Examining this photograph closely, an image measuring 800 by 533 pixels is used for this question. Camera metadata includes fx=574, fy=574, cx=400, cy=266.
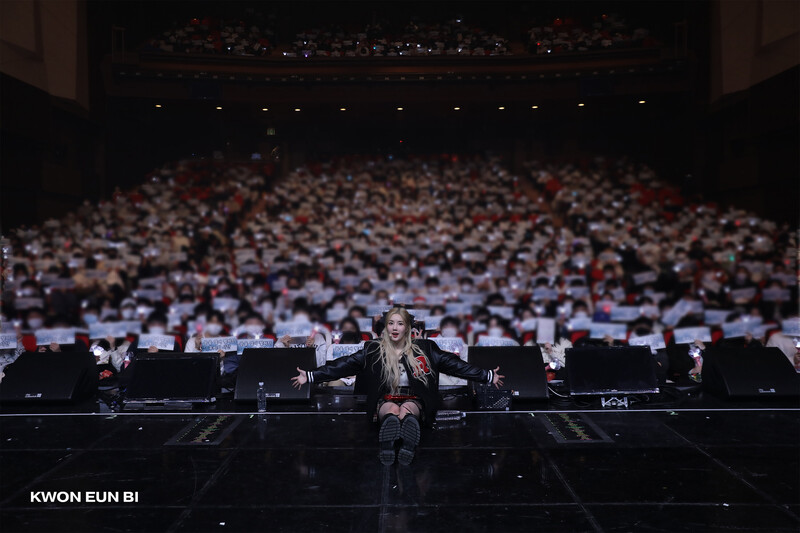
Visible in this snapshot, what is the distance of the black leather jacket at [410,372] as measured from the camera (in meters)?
4.99

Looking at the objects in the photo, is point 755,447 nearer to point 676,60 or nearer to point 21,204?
point 676,60

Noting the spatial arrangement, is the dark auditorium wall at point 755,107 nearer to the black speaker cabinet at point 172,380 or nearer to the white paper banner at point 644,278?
the white paper banner at point 644,278

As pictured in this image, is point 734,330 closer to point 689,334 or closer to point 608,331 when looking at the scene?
point 689,334

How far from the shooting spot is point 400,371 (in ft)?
16.4

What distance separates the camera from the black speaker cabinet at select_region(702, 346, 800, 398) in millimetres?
6016

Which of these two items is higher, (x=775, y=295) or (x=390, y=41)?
(x=390, y=41)

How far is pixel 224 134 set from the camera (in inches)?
452

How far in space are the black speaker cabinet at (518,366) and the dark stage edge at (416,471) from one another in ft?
1.07

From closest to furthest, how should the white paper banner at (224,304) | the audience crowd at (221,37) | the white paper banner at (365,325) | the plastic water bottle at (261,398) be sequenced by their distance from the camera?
the plastic water bottle at (261,398) < the white paper banner at (365,325) < the white paper banner at (224,304) < the audience crowd at (221,37)

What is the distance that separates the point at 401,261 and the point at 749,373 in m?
7.07

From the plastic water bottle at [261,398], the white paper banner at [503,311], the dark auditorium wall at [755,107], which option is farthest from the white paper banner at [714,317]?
the plastic water bottle at [261,398]

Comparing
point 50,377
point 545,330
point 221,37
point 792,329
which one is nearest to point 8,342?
point 50,377

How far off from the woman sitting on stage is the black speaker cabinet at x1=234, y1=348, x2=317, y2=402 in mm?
955

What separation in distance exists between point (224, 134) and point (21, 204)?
12.9ft
